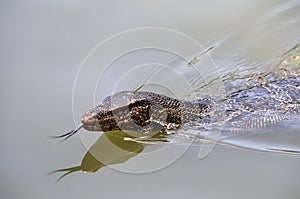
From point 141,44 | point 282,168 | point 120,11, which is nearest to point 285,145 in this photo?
point 282,168

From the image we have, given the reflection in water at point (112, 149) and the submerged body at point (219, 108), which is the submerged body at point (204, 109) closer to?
the submerged body at point (219, 108)

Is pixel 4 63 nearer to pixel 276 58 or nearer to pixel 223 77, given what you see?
pixel 223 77

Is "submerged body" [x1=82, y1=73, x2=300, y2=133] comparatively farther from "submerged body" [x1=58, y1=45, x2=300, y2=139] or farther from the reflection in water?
the reflection in water

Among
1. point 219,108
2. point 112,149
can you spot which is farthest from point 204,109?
point 112,149

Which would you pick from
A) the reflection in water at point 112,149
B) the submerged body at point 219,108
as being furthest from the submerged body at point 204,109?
the reflection in water at point 112,149

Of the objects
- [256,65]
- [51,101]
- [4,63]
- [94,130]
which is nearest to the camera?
[94,130]

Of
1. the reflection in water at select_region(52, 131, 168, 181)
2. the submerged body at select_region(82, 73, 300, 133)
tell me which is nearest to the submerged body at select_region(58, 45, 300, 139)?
the submerged body at select_region(82, 73, 300, 133)
